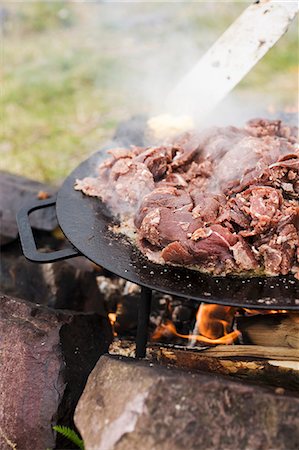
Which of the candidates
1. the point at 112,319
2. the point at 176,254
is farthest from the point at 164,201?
the point at 112,319

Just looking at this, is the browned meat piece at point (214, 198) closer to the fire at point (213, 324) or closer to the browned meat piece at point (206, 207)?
the browned meat piece at point (206, 207)

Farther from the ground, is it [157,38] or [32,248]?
[32,248]

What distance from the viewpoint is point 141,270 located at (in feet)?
9.57

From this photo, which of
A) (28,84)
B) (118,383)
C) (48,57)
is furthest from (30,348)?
(48,57)

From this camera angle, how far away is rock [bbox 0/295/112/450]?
3.14 m

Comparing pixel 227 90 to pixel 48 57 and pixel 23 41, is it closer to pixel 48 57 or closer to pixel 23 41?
pixel 48 57

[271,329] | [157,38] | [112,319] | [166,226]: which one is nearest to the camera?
[166,226]

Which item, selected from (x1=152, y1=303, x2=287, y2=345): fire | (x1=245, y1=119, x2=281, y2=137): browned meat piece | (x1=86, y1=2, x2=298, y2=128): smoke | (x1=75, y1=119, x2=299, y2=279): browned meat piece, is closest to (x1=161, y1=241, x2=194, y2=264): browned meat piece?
(x1=75, y1=119, x2=299, y2=279): browned meat piece

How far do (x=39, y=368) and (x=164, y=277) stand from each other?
39.9 inches

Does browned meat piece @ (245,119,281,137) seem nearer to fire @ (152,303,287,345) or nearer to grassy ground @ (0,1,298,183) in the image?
fire @ (152,303,287,345)

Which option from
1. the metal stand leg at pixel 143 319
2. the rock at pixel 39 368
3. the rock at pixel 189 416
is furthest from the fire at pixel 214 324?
the rock at pixel 189 416

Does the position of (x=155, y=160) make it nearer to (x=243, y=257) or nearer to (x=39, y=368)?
(x=243, y=257)

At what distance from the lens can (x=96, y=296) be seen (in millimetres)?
4453

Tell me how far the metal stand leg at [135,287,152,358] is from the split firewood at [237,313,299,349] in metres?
0.73
